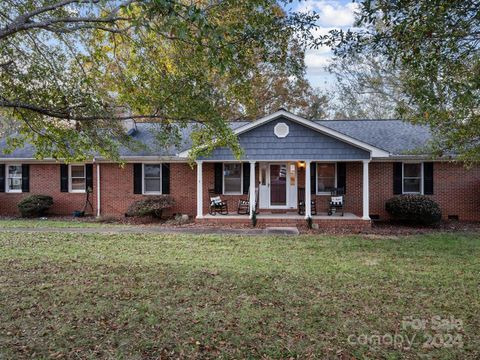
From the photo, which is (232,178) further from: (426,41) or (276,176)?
(426,41)

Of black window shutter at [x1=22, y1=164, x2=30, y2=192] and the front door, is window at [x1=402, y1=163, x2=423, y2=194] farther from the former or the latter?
black window shutter at [x1=22, y1=164, x2=30, y2=192]

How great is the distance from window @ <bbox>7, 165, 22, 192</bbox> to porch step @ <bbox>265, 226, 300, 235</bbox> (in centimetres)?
1185

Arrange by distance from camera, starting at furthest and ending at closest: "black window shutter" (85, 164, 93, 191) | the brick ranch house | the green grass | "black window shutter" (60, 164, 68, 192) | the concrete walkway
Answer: "black window shutter" (60, 164, 68, 192), "black window shutter" (85, 164, 93, 191), the brick ranch house, the concrete walkway, the green grass

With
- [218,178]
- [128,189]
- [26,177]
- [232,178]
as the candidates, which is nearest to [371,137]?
[232,178]

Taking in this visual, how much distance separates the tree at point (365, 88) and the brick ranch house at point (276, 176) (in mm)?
6428

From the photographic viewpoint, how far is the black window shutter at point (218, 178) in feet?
48.9

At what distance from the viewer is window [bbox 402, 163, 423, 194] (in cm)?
1440

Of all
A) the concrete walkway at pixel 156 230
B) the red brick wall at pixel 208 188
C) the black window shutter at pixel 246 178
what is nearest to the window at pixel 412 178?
the concrete walkway at pixel 156 230

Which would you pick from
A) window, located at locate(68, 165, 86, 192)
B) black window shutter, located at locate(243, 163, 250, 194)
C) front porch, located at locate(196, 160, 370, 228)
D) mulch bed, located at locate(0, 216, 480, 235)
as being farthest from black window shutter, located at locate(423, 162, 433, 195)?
window, located at locate(68, 165, 86, 192)

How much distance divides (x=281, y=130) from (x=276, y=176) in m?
2.57

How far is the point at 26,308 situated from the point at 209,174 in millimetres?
10381

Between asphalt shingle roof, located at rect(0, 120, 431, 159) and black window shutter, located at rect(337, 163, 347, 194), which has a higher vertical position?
asphalt shingle roof, located at rect(0, 120, 431, 159)

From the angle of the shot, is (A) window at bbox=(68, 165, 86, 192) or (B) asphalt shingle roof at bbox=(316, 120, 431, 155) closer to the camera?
(B) asphalt shingle roof at bbox=(316, 120, 431, 155)

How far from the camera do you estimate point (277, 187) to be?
15.1m
